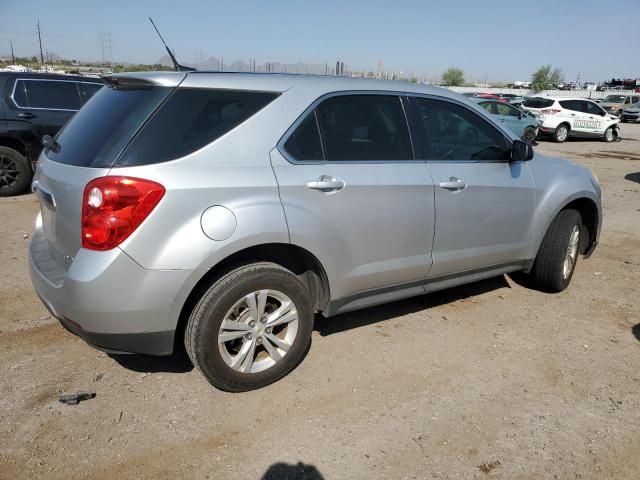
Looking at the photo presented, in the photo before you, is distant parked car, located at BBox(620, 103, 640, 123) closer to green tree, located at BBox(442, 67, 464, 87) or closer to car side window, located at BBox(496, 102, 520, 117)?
car side window, located at BBox(496, 102, 520, 117)

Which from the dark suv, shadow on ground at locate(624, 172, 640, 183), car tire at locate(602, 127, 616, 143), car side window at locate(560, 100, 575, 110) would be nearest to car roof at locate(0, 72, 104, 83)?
the dark suv

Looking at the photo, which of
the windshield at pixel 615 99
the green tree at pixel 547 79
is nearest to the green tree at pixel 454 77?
the green tree at pixel 547 79

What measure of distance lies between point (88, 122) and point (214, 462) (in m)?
1.92

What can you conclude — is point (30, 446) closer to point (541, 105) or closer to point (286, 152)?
point (286, 152)

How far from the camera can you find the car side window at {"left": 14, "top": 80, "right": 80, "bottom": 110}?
25.0ft

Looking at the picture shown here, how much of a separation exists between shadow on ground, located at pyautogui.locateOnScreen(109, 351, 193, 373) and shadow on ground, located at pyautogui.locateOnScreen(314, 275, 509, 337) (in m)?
1.02

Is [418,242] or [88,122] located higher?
[88,122]

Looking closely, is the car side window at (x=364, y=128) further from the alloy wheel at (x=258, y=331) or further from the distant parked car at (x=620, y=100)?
the distant parked car at (x=620, y=100)

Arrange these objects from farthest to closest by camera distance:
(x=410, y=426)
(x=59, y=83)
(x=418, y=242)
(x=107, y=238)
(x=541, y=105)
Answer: (x=541, y=105)
(x=59, y=83)
(x=418, y=242)
(x=410, y=426)
(x=107, y=238)

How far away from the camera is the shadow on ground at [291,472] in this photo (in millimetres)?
2330

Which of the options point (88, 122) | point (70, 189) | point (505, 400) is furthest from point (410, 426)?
point (88, 122)

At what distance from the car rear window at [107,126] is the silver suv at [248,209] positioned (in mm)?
11

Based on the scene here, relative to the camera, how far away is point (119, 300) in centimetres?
242

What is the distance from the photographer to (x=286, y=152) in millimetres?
2809
